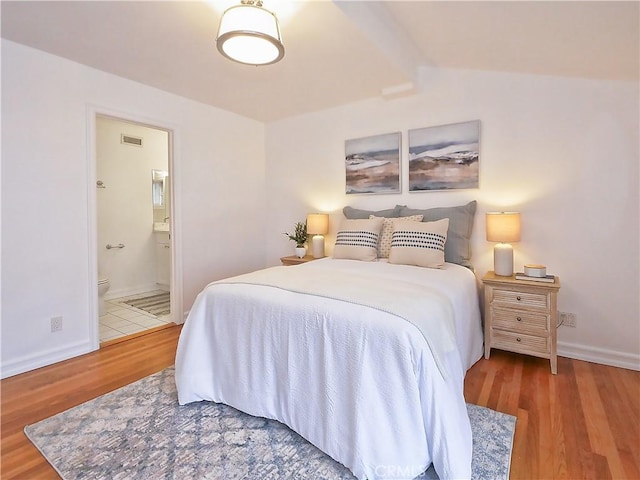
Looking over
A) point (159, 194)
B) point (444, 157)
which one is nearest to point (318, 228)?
point (444, 157)

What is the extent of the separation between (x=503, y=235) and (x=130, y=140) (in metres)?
4.75

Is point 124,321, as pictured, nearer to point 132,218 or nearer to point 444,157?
point 132,218

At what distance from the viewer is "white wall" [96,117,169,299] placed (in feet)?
14.5

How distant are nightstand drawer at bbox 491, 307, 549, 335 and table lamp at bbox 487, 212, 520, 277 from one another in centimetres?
31

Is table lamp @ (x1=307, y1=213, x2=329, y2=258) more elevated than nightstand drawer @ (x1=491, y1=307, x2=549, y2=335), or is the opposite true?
table lamp @ (x1=307, y1=213, x2=329, y2=258)

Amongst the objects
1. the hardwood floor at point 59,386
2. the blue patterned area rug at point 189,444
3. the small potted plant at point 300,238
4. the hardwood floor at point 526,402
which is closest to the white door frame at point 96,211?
the hardwood floor at point 59,386

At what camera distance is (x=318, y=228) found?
3.68 metres

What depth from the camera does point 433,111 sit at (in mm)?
3125

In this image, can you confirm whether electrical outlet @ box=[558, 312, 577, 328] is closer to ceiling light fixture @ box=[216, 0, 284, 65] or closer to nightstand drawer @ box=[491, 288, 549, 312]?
nightstand drawer @ box=[491, 288, 549, 312]

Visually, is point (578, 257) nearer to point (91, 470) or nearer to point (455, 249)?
point (455, 249)

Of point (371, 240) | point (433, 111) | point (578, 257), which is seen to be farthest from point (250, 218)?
point (578, 257)

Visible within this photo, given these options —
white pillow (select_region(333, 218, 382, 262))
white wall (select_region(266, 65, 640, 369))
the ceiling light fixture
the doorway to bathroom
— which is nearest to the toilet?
the doorway to bathroom

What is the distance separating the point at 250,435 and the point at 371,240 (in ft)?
6.00

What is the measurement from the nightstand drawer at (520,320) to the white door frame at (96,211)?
9.57 feet
